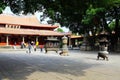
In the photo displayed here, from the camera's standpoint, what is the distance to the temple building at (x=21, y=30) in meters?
54.7

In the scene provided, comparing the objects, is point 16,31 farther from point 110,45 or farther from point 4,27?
point 110,45

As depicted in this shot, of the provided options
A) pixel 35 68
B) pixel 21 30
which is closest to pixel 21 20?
pixel 21 30

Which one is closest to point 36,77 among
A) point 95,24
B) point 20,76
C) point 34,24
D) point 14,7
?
point 20,76

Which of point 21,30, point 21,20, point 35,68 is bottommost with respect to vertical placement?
point 35,68

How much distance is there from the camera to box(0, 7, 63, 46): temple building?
54.7 metres

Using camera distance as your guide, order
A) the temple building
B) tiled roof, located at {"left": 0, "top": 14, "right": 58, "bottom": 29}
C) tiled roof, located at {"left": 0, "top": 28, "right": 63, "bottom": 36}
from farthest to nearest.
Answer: tiled roof, located at {"left": 0, "top": 14, "right": 58, "bottom": 29}
the temple building
tiled roof, located at {"left": 0, "top": 28, "right": 63, "bottom": 36}

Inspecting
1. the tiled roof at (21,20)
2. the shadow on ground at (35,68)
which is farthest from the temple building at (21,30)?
the shadow on ground at (35,68)

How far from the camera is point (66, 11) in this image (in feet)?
51.5

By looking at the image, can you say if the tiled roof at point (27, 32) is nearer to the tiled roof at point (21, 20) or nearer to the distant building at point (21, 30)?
the distant building at point (21, 30)

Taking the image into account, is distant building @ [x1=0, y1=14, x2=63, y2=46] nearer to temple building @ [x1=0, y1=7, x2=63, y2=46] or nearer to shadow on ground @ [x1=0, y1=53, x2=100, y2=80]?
temple building @ [x1=0, y1=7, x2=63, y2=46]

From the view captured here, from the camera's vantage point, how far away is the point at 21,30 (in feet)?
184

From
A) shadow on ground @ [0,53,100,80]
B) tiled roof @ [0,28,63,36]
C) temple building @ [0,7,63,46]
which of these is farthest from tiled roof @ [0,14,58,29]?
shadow on ground @ [0,53,100,80]

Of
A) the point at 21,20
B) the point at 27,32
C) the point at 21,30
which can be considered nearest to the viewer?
the point at 27,32

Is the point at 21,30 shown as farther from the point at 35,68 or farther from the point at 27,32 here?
the point at 35,68
